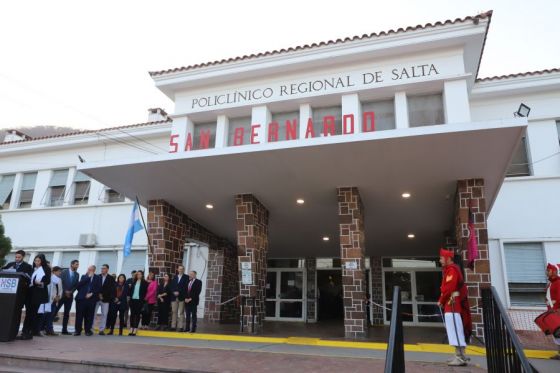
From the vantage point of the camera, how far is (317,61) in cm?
1259

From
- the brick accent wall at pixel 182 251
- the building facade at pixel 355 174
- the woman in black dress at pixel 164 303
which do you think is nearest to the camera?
the building facade at pixel 355 174

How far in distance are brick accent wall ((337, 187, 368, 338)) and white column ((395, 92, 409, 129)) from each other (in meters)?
2.60

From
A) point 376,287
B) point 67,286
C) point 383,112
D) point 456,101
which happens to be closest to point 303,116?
point 383,112

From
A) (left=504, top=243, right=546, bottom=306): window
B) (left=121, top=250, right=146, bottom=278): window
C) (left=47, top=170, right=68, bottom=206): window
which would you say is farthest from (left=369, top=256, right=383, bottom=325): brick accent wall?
(left=47, top=170, right=68, bottom=206): window

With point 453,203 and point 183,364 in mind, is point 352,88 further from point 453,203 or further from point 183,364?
point 183,364

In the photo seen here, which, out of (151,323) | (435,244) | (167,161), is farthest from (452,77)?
(151,323)

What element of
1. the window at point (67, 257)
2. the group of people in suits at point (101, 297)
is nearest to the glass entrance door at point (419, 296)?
the group of people in suits at point (101, 297)

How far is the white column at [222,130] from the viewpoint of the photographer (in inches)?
525

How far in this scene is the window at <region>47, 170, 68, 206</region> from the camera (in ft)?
61.4

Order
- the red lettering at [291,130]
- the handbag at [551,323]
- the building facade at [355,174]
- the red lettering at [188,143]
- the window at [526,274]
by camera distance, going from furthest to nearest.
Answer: the red lettering at [188,143] → the red lettering at [291,130] → the window at [526,274] → the building facade at [355,174] → the handbag at [551,323]

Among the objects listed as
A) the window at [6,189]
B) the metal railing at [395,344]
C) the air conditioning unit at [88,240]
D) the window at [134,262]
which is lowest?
the metal railing at [395,344]

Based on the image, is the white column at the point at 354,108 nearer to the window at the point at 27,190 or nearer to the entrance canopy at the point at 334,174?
the entrance canopy at the point at 334,174

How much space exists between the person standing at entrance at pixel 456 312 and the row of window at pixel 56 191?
1450cm

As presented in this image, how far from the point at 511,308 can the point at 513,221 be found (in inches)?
102
